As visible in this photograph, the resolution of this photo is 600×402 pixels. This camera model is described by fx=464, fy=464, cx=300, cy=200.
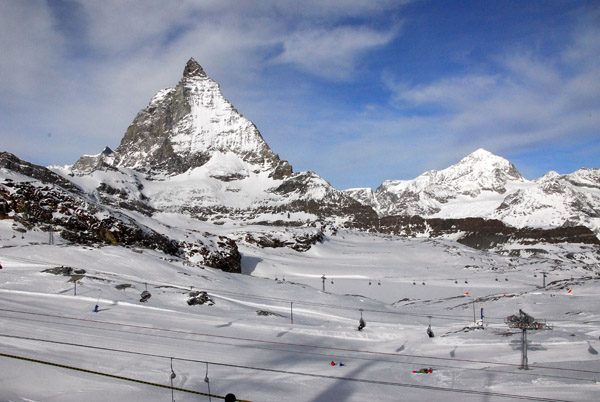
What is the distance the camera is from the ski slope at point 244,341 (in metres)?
10.7

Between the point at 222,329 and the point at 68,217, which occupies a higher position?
the point at 68,217

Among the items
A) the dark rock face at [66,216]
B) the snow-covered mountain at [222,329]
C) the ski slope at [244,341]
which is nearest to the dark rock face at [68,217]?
the dark rock face at [66,216]

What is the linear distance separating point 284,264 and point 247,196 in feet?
419

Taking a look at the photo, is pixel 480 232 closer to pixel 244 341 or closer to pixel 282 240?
pixel 282 240

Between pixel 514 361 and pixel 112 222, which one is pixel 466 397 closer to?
pixel 514 361

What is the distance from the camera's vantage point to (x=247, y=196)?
623 feet

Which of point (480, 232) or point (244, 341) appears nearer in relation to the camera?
point (244, 341)

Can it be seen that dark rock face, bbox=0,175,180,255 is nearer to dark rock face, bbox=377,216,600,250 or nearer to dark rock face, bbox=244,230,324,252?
dark rock face, bbox=244,230,324,252

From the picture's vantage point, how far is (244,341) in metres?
16.3

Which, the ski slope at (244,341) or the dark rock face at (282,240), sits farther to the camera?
the dark rock face at (282,240)

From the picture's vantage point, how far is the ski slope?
10703 mm

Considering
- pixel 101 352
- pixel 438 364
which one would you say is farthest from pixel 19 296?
pixel 438 364

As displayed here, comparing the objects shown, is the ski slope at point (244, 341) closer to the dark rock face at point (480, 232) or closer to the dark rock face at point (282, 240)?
the dark rock face at point (282, 240)

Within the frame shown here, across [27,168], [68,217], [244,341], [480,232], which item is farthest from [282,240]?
[480,232]
